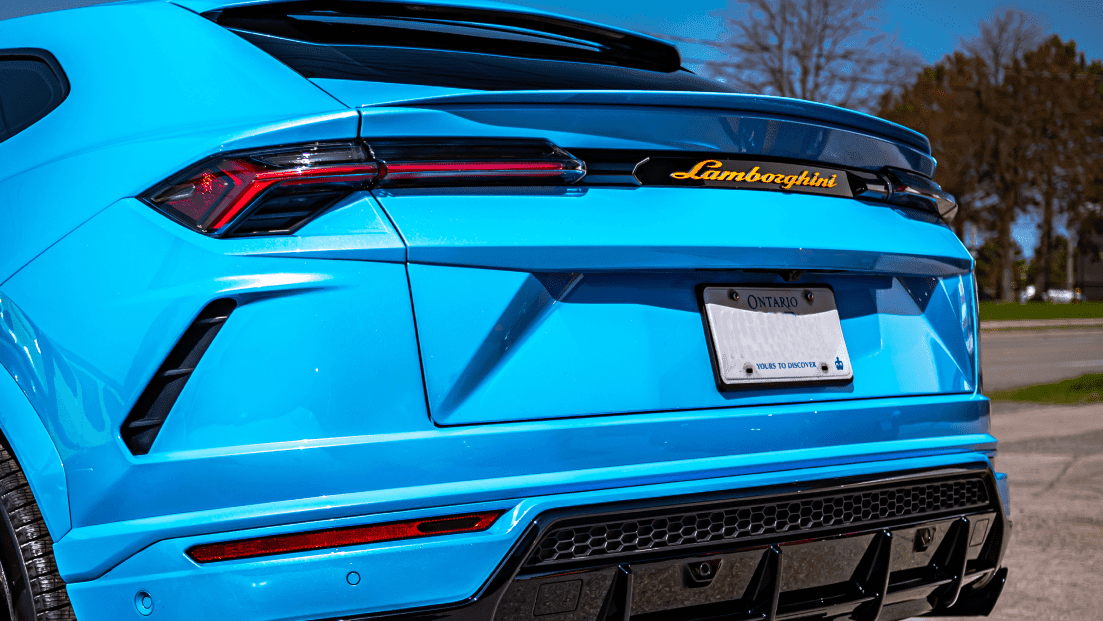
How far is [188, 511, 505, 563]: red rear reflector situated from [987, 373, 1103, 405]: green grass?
9139 mm

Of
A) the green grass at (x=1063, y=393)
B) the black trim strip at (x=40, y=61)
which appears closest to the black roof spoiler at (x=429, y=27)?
the black trim strip at (x=40, y=61)

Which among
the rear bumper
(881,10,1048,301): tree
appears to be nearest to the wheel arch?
the rear bumper

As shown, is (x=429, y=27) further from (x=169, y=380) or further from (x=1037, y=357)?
(x=1037, y=357)

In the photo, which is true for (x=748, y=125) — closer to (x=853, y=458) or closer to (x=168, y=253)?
(x=853, y=458)

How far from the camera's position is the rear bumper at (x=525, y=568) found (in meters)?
1.58

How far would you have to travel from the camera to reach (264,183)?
165cm

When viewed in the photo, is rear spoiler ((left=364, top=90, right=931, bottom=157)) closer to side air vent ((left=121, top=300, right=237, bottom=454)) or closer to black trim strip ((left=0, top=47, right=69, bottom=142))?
side air vent ((left=121, top=300, right=237, bottom=454))

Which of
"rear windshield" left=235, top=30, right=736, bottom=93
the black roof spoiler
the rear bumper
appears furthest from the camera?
the black roof spoiler

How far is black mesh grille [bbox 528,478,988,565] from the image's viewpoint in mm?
1789

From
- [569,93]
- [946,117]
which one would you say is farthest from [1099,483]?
[946,117]

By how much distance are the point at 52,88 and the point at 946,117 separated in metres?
52.1

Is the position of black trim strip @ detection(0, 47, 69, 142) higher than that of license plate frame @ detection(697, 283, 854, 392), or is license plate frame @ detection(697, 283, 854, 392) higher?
black trim strip @ detection(0, 47, 69, 142)

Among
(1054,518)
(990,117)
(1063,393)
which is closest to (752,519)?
(1054,518)

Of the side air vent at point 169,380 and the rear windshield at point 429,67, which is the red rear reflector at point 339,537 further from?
the rear windshield at point 429,67
